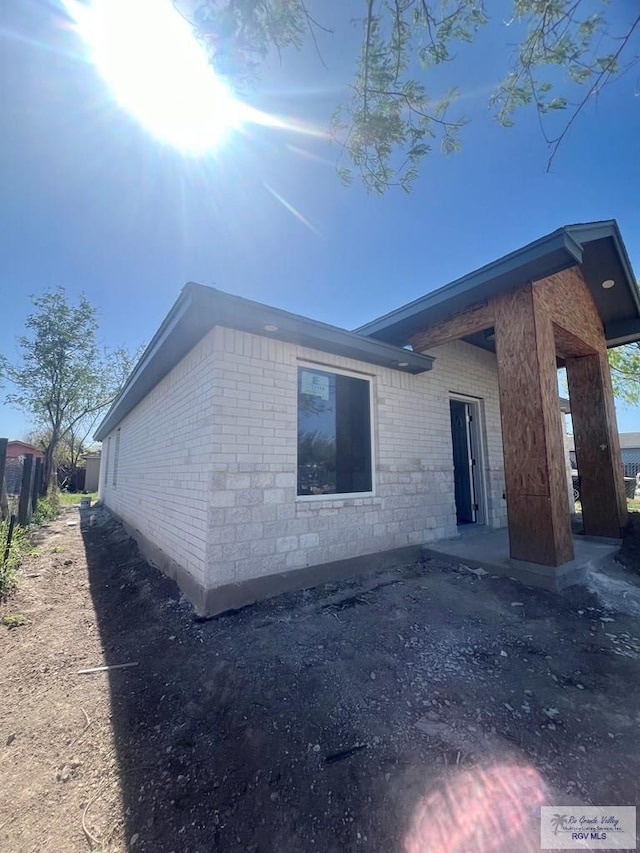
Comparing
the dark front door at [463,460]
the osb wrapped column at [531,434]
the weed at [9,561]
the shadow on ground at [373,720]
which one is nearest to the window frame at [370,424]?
the shadow on ground at [373,720]

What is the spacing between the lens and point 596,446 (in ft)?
18.2

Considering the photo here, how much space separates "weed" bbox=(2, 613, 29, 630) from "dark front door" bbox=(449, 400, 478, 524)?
20.8 feet

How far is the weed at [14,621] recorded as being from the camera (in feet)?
11.4

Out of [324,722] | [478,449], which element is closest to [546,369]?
[478,449]

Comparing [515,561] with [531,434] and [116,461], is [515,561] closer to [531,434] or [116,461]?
[531,434]

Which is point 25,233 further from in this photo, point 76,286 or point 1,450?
point 76,286

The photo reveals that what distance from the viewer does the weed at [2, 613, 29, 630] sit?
11.4ft

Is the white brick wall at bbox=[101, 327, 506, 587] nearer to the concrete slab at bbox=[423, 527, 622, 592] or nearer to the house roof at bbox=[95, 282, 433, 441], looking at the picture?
the house roof at bbox=[95, 282, 433, 441]

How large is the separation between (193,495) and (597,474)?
19.6 ft

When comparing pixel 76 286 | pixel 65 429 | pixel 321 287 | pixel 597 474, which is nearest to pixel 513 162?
pixel 321 287

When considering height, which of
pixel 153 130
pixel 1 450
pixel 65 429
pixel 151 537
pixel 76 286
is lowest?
pixel 151 537

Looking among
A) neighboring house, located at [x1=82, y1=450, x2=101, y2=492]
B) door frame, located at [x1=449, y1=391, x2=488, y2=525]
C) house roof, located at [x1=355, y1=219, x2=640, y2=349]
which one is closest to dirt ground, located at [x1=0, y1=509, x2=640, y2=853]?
door frame, located at [x1=449, y1=391, x2=488, y2=525]

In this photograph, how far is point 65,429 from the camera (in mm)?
15875

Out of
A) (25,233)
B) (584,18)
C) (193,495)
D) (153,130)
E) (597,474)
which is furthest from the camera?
(25,233)
